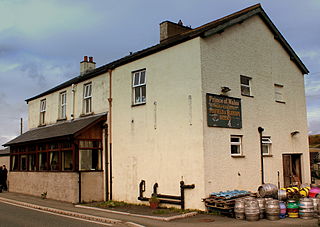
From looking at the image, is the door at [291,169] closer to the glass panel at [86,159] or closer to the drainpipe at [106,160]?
the drainpipe at [106,160]

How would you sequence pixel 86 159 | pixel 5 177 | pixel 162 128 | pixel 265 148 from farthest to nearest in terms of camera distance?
pixel 5 177, pixel 86 159, pixel 265 148, pixel 162 128

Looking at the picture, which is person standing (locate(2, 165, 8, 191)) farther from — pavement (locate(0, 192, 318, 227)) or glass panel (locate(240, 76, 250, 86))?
glass panel (locate(240, 76, 250, 86))

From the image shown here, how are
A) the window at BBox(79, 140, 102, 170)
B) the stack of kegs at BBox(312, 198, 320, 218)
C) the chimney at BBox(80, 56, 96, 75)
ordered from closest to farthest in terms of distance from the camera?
the stack of kegs at BBox(312, 198, 320, 218), the window at BBox(79, 140, 102, 170), the chimney at BBox(80, 56, 96, 75)

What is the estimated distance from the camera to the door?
16500 mm

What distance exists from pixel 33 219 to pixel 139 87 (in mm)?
7272

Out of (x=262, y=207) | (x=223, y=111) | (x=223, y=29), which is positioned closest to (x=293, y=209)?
(x=262, y=207)

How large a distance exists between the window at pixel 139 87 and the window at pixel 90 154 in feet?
11.2

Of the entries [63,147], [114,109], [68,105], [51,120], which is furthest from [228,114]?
[51,120]

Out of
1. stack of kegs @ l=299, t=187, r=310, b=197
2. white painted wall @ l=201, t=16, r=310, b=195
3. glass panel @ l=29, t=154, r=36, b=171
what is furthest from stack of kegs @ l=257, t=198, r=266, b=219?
glass panel @ l=29, t=154, r=36, b=171

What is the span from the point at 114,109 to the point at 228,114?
6184 millimetres

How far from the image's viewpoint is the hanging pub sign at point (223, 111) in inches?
532

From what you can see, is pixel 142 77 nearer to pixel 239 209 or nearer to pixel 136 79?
pixel 136 79

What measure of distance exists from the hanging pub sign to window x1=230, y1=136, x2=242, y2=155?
513 mm

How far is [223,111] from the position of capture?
→ 45.8 ft
